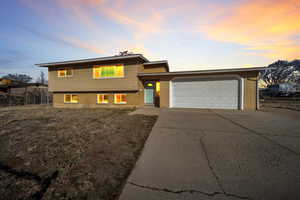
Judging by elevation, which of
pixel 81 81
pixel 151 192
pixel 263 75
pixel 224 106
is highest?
pixel 263 75

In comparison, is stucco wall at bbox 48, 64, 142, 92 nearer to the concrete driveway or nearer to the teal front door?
the teal front door

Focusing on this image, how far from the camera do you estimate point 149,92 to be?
11992mm

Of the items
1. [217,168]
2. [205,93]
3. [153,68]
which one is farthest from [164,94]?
[217,168]

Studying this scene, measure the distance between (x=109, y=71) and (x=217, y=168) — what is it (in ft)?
37.0

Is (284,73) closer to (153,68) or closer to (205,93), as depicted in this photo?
(205,93)

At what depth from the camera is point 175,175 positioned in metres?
2.18

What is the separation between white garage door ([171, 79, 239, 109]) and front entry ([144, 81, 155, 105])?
6.98ft

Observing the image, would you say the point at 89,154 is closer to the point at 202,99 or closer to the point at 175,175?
the point at 175,175

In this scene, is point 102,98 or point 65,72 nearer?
point 102,98

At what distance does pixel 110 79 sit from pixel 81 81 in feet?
10.9

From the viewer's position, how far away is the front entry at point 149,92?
11890 millimetres

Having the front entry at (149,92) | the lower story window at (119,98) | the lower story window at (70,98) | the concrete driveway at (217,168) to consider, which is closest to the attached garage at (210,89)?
the front entry at (149,92)

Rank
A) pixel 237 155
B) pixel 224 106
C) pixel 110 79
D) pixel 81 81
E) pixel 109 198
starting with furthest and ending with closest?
pixel 81 81 < pixel 110 79 < pixel 224 106 < pixel 237 155 < pixel 109 198

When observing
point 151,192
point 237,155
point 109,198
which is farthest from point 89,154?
point 237,155
